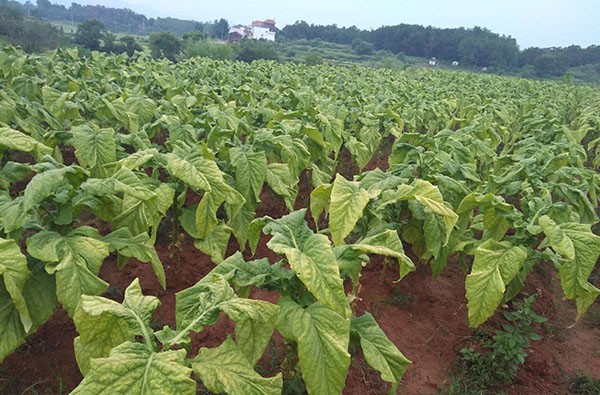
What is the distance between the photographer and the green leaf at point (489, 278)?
2.65 meters

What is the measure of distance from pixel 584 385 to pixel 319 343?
2.57m

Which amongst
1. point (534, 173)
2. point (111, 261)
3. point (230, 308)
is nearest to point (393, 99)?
point (534, 173)

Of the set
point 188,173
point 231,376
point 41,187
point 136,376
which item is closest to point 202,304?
point 231,376

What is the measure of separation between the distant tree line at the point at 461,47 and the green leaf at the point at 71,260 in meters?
57.6

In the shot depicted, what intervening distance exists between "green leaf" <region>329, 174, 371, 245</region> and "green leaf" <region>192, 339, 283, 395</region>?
0.92 m

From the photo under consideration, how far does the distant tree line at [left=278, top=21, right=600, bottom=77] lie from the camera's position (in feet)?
180

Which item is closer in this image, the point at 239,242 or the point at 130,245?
the point at 130,245

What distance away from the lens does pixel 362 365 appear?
3.07 metres

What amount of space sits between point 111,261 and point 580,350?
4192 mm

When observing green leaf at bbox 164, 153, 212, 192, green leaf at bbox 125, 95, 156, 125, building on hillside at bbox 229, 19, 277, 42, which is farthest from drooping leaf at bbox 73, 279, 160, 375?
building on hillside at bbox 229, 19, 277, 42

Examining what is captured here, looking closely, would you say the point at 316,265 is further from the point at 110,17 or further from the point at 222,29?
the point at 110,17

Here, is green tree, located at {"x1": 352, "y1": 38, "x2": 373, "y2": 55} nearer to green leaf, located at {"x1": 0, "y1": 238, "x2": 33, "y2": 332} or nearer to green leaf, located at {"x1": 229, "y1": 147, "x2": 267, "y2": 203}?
green leaf, located at {"x1": 229, "y1": 147, "x2": 267, "y2": 203}

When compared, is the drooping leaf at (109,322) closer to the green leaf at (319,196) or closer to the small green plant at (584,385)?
the green leaf at (319,196)

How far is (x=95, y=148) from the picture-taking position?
3137 millimetres
